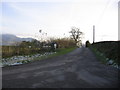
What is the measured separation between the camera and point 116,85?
16.8ft

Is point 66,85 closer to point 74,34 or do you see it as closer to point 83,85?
point 83,85

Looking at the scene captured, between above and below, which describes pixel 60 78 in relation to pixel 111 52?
below

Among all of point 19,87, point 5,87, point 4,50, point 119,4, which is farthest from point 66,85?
point 4,50

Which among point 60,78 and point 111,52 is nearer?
point 60,78

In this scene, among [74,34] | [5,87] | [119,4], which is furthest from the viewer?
[74,34]

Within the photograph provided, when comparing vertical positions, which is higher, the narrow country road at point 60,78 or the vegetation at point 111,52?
the vegetation at point 111,52

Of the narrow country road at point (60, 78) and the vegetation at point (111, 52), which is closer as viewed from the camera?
the narrow country road at point (60, 78)

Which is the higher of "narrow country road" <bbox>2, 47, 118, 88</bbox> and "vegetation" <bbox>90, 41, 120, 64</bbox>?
"vegetation" <bbox>90, 41, 120, 64</bbox>

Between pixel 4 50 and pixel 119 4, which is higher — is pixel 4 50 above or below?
below

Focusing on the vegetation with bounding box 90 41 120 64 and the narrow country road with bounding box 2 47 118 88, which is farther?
the vegetation with bounding box 90 41 120 64

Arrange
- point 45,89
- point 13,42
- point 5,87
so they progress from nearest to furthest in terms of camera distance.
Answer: point 45,89
point 5,87
point 13,42

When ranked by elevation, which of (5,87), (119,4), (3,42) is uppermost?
(119,4)

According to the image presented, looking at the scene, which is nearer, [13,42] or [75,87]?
[75,87]

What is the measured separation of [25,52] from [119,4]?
43.4 ft
